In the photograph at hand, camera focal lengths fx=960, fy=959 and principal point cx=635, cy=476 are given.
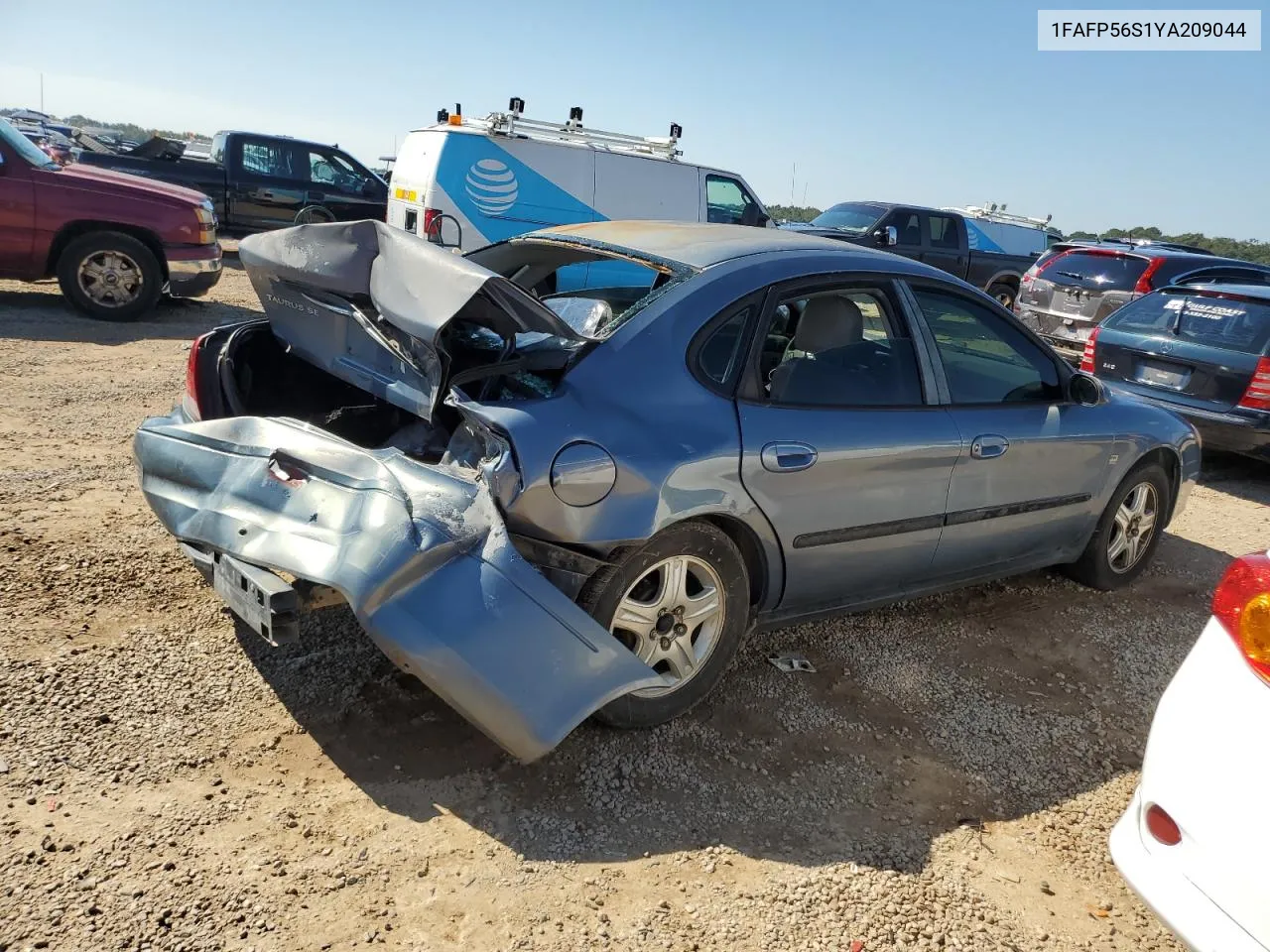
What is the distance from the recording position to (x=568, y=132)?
33.9 feet

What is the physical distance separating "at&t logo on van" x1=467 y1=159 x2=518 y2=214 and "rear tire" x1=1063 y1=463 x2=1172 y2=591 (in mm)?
6882

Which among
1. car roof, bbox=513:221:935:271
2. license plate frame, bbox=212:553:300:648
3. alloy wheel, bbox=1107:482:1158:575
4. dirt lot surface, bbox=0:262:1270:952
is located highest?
car roof, bbox=513:221:935:271

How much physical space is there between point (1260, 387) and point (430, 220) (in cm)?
730

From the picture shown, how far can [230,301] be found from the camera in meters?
11.4

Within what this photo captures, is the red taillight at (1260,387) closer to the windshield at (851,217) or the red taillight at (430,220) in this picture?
the red taillight at (430,220)

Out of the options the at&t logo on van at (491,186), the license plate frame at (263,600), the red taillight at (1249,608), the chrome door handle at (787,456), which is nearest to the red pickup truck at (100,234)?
the at&t logo on van at (491,186)

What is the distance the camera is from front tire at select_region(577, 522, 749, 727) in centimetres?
296

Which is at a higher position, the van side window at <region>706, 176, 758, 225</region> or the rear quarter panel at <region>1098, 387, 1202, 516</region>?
the van side window at <region>706, 176, 758, 225</region>

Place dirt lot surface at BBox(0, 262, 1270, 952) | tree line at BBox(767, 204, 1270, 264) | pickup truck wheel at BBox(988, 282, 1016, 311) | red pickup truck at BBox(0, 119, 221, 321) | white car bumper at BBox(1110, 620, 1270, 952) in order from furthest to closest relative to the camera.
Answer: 1. tree line at BBox(767, 204, 1270, 264)
2. pickup truck wheel at BBox(988, 282, 1016, 311)
3. red pickup truck at BBox(0, 119, 221, 321)
4. dirt lot surface at BBox(0, 262, 1270, 952)
5. white car bumper at BBox(1110, 620, 1270, 952)

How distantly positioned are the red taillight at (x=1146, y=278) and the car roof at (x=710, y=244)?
8469 mm

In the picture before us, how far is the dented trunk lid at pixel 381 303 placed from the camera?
9.37ft

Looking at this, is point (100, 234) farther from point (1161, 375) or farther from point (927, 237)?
point (927, 237)

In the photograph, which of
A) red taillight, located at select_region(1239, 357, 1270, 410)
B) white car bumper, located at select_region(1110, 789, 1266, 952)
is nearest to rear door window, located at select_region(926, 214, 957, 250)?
red taillight, located at select_region(1239, 357, 1270, 410)

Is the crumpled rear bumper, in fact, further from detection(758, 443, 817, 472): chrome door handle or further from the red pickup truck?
the red pickup truck
